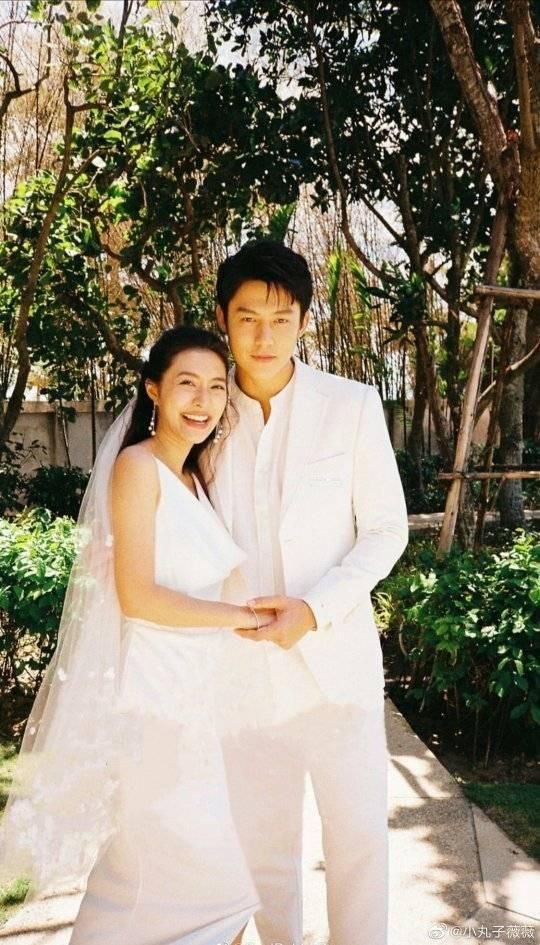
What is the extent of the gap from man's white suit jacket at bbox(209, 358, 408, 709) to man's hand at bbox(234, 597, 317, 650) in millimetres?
55

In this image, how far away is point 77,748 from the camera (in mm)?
1811

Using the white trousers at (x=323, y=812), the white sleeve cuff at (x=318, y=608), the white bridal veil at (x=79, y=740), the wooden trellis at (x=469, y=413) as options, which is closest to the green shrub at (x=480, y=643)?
the wooden trellis at (x=469, y=413)

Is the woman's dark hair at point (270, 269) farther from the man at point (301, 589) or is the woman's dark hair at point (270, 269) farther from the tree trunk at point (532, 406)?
the tree trunk at point (532, 406)

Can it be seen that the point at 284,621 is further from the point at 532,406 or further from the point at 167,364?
the point at 532,406

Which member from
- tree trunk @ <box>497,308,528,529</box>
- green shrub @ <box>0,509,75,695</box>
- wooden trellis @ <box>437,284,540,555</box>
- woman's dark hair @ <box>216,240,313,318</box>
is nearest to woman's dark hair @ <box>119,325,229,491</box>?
woman's dark hair @ <box>216,240,313,318</box>

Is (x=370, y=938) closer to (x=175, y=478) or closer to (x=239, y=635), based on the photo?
(x=239, y=635)

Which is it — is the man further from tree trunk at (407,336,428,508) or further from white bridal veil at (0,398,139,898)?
tree trunk at (407,336,428,508)

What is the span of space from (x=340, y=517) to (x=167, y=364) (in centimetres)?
52

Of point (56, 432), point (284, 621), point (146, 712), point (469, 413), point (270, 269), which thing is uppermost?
point (56, 432)

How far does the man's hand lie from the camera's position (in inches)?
70.1

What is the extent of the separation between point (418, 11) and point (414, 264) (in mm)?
1808

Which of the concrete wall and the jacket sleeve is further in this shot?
the concrete wall

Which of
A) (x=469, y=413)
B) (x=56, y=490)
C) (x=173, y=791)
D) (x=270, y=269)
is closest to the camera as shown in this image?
(x=173, y=791)

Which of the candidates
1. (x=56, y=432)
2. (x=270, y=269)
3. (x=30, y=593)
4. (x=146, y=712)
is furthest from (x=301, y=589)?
(x=56, y=432)
